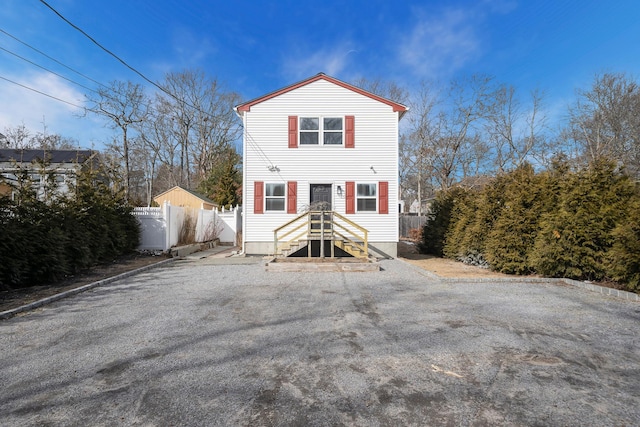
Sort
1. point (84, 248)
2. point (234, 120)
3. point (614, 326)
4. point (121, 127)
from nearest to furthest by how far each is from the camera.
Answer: point (614, 326)
point (84, 248)
point (121, 127)
point (234, 120)

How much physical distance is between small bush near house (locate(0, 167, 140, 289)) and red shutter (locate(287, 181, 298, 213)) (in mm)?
5408

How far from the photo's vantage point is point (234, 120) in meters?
32.8

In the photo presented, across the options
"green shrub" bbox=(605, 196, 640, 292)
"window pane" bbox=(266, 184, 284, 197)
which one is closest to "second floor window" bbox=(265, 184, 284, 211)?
"window pane" bbox=(266, 184, 284, 197)

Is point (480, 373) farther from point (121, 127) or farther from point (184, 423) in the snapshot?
point (121, 127)

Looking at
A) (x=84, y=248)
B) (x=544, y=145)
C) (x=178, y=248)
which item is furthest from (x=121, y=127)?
(x=544, y=145)

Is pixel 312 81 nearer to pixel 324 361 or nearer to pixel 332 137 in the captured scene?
pixel 332 137

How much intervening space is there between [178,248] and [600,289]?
12092mm

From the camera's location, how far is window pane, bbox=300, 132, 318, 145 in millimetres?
12289

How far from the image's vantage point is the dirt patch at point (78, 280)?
17.7ft

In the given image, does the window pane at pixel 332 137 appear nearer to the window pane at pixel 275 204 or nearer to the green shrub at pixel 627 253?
the window pane at pixel 275 204

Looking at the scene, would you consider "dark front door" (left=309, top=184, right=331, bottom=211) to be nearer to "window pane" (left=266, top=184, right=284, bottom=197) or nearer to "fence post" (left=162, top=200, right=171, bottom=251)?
"window pane" (left=266, top=184, right=284, bottom=197)

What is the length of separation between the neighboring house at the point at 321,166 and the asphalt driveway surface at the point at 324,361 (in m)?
6.30

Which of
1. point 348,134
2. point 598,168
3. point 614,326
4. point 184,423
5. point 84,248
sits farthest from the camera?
point 348,134

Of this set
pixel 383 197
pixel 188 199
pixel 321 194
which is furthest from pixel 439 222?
pixel 188 199
